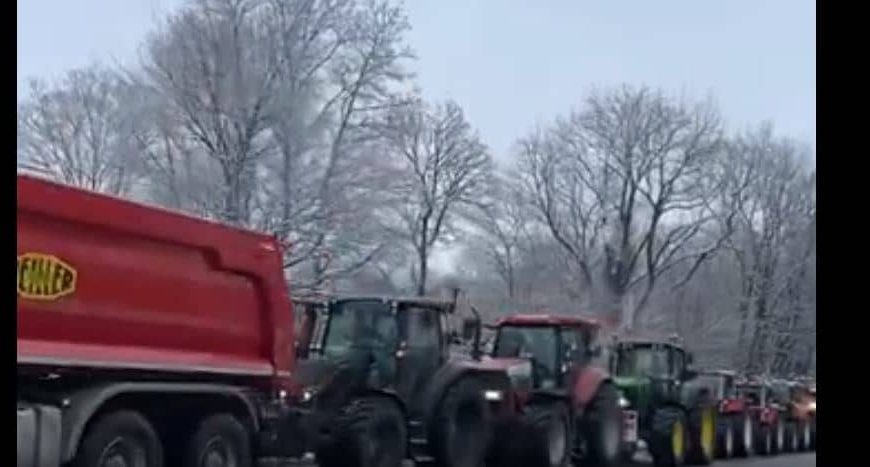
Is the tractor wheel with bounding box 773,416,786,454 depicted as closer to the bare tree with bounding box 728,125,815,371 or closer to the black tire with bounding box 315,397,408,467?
the bare tree with bounding box 728,125,815,371

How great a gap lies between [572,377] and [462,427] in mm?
3381

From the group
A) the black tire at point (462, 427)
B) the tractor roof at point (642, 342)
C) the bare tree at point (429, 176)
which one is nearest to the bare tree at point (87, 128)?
the bare tree at point (429, 176)

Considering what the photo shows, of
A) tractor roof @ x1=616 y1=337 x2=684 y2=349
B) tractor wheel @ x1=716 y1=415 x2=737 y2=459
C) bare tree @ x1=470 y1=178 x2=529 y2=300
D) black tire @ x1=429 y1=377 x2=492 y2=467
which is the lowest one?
tractor wheel @ x1=716 y1=415 x2=737 y2=459

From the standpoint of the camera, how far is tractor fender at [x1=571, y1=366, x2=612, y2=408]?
742 inches

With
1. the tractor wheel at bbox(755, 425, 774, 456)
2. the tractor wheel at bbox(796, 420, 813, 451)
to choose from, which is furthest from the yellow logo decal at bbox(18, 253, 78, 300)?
the tractor wheel at bbox(796, 420, 813, 451)

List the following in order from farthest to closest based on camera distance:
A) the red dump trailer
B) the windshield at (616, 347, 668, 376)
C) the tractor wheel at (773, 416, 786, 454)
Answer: the tractor wheel at (773, 416, 786, 454), the windshield at (616, 347, 668, 376), the red dump trailer

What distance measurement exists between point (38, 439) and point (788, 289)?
2731 cm

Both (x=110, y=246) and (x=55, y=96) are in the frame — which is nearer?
(x=110, y=246)

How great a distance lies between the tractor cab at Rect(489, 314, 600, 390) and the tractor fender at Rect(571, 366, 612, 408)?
4.8 inches

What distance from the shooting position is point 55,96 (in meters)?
33.4

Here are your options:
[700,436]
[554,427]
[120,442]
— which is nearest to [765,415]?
[700,436]

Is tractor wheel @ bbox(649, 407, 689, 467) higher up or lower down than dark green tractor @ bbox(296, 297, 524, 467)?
lower down
